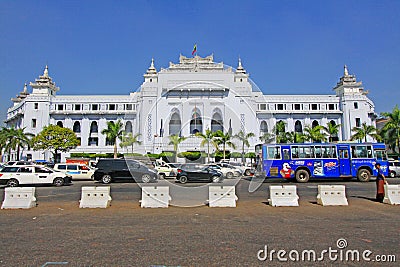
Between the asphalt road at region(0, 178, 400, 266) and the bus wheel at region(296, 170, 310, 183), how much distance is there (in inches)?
416

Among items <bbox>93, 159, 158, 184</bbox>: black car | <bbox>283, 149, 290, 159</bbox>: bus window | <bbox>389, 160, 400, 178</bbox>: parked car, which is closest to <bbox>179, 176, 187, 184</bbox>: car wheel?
<bbox>93, 159, 158, 184</bbox>: black car

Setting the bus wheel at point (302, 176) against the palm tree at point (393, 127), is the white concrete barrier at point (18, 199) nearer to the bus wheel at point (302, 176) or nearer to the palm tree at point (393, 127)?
the bus wheel at point (302, 176)

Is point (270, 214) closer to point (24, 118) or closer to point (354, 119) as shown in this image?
point (354, 119)

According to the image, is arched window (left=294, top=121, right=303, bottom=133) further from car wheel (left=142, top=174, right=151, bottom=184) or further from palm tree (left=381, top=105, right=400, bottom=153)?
car wheel (left=142, top=174, right=151, bottom=184)

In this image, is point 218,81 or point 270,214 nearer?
point 270,214

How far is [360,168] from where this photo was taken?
2197 centimetres

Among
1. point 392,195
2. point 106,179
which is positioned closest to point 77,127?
point 106,179

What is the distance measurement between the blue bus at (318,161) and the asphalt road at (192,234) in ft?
34.5

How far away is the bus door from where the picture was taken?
856 inches

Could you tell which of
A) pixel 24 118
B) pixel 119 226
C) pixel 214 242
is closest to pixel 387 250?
pixel 214 242

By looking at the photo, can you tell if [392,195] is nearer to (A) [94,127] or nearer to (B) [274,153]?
(B) [274,153]

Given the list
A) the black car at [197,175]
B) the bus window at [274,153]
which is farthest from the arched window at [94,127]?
the bus window at [274,153]

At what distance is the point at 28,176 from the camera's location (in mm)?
19141

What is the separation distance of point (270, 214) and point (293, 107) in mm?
57554
